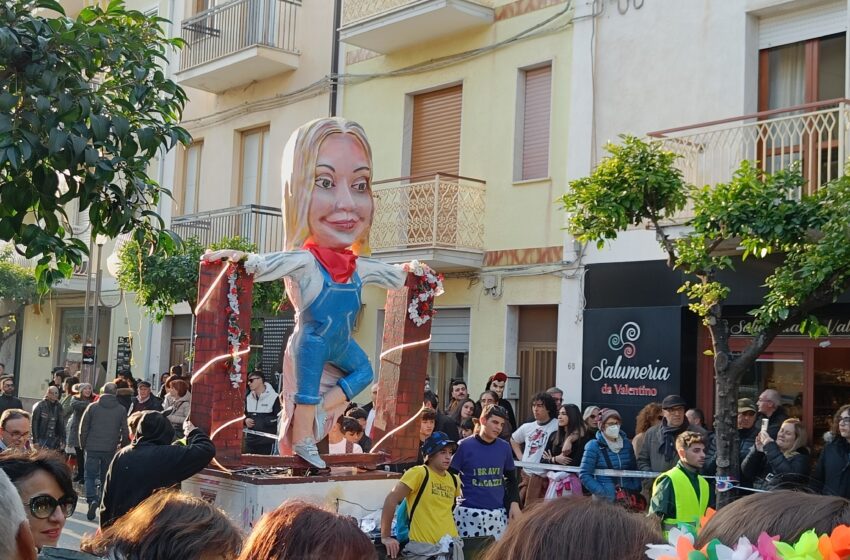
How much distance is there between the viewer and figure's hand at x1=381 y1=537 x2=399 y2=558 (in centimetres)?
802

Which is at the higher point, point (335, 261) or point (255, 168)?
point (255, 168)

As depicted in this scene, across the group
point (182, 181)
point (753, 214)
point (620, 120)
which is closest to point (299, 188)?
point (753, 214)

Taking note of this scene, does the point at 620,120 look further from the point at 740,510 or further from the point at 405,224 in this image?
the point at 740,510

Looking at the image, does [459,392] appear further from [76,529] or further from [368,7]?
[368,7]

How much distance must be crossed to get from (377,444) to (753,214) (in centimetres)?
428

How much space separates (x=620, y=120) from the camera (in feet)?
51.3

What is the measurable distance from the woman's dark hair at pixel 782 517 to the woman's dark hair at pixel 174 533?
1.43 m

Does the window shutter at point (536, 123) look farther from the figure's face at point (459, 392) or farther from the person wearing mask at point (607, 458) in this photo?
the person wearing mask at point (607, 458)

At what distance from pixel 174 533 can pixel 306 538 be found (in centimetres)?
72

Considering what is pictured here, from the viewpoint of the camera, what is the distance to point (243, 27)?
21734mm

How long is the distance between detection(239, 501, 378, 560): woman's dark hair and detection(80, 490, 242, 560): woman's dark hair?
18.1 inches

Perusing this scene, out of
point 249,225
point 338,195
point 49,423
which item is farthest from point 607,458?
point 249,225

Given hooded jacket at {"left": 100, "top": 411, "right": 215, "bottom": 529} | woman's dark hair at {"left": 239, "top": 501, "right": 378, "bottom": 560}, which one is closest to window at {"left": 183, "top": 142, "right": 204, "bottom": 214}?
hooded jacket at {"left": 100, "top": 411, "right": 215, "bottom": 529}

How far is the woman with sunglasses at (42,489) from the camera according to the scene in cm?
397
